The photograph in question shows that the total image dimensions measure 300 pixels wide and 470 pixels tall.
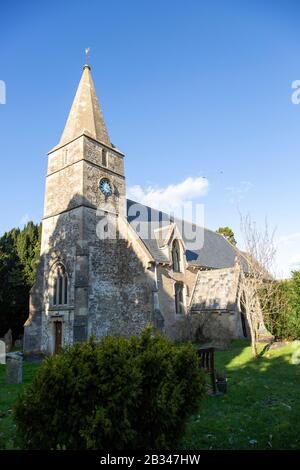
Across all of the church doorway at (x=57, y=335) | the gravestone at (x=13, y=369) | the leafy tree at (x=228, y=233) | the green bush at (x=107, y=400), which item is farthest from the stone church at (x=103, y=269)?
the leafy tree at (x=228, y=233)

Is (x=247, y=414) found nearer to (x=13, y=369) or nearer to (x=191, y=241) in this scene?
(x=13, y=369)

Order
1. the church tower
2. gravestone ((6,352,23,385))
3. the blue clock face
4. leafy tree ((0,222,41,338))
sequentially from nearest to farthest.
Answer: gravestone ((6,352,23,385)) < the church tower < the blue clock face < leafy tree ((0,222,41,338))

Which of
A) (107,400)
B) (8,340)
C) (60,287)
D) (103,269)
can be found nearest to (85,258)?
(103,269)

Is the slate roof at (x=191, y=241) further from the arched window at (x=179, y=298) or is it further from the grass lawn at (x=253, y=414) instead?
the grass lawn at (x=253, y=414)

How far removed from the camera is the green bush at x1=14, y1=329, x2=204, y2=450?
13.9 feet

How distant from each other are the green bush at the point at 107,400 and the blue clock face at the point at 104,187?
60.2 ft

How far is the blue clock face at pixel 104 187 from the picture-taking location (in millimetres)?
22531

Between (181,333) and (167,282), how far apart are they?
3.71 m

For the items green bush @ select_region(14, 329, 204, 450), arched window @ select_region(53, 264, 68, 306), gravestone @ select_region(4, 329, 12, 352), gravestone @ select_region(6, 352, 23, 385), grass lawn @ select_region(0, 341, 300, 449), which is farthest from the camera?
gravestone @ select_region(4, 329, 12, 352)

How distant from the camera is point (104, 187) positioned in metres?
22.7

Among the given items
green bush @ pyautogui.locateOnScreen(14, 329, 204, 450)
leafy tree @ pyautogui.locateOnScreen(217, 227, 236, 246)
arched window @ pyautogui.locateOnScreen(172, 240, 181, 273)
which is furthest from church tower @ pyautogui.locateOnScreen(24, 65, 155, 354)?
leafy tree @ pyautogui.locateOnScreen(217, 227, 236, 246)

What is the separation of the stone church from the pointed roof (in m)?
0.11

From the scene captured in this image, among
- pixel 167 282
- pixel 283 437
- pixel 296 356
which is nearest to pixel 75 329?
pixel 167 282

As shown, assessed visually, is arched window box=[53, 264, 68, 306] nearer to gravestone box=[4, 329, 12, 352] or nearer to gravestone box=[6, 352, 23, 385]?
gravestone box=[6, 352, 23, 385]
